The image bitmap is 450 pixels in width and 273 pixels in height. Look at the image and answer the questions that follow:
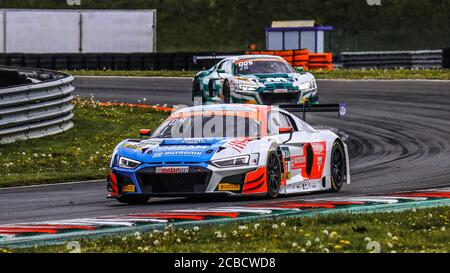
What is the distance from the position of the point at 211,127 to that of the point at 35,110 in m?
8.79

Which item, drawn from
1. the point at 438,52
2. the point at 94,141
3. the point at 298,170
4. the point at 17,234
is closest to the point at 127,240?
the point at 17,234

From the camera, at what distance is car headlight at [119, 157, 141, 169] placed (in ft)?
47.2

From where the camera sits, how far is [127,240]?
10.2 m

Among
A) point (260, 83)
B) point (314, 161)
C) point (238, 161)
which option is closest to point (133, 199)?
point (238, 161)

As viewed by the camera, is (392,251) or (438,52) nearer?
(392,251)

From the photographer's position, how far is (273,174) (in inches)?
579

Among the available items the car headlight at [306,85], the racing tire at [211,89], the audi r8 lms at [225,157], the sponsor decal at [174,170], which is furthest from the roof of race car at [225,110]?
the racing tire at [211,89]

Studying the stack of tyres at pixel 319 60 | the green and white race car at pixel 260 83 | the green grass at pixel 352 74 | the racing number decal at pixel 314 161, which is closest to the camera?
the racing number decal at pixel 314 161

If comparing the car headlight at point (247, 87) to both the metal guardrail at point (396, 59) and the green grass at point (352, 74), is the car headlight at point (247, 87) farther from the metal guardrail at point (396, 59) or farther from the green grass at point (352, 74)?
the metal guardrail at point (396, 59)

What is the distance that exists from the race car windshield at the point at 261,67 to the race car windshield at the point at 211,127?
12.9 meters

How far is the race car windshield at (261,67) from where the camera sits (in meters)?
28.3

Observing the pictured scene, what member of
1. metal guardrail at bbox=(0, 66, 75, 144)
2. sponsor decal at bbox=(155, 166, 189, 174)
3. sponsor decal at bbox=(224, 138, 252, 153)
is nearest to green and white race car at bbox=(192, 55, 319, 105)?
metal guardrail at bbox=(0, 66, 75, 144)
